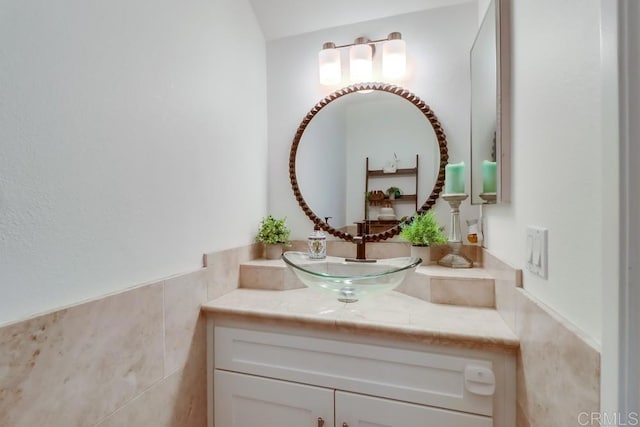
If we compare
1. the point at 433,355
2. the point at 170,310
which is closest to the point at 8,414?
the point at 170,310

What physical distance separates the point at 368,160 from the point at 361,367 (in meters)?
0.93

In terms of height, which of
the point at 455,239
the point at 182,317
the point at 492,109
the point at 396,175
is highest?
the point at 492,109

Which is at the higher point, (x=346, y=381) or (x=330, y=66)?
(x=330, y=66)

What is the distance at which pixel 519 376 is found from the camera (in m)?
0.81

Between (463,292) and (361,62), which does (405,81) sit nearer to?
(361,62)

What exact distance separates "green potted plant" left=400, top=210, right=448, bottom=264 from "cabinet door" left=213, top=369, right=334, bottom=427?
0.68 meters

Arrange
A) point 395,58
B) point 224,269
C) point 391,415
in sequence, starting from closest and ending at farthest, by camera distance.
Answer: point 391,415 → point 224,269 → point 395,58

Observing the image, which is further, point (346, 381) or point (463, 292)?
point (463, 292)

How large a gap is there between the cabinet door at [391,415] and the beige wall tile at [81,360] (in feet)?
1.94

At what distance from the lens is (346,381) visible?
945 millimetres

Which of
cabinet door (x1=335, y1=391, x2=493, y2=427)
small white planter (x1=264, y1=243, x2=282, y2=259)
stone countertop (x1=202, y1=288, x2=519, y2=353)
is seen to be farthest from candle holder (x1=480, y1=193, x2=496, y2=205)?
small white planter (x1=264, y1=243, x2=282, y2=259)

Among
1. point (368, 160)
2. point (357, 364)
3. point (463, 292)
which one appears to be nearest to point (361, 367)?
point (357, 364)

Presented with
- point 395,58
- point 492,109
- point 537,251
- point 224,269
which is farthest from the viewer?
point 395,58

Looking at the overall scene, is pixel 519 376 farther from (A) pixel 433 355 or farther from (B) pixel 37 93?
(B) pixel 37 93
